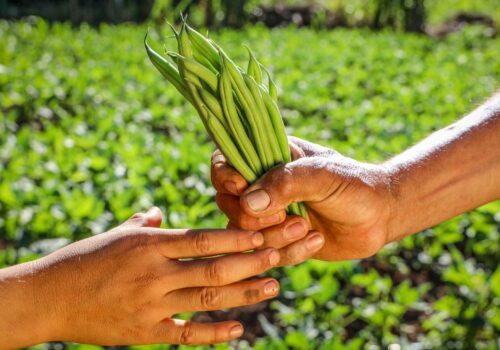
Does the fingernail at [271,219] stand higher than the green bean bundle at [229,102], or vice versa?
the green bean bundle at [229,102]

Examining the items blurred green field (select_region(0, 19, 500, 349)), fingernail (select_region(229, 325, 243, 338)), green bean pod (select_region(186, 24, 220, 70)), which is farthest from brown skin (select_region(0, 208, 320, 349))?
blurred green field (select_region(0, 19, 500, 349))

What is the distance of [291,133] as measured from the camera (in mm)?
5320

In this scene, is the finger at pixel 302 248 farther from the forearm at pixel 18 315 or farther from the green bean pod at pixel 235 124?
the forearm at pixel 18 315

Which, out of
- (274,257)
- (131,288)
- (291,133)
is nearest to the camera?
(131,288)

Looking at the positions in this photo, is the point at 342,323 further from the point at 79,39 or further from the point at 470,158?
the point at 79,39

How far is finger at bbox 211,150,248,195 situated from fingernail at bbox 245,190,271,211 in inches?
5.7

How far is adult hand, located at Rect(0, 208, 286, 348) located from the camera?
72.1 inches

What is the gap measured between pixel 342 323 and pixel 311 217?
0.98 m

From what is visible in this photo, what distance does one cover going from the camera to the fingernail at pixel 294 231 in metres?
2.05

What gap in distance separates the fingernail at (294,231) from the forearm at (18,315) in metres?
0.73

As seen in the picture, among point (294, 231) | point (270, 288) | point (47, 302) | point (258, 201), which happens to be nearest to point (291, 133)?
point (294, 231)

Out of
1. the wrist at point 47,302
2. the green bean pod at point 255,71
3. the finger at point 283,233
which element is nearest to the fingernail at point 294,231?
the finger at point 283,233

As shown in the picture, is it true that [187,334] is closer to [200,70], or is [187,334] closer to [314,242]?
[314,242]

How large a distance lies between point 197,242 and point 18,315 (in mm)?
519
